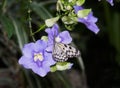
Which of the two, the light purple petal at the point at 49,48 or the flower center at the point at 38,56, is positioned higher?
the light purple petal at the point at 49,48

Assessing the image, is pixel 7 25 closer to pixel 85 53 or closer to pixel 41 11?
pixel 41 11

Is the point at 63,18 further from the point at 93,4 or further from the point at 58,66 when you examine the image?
the point at 93,4

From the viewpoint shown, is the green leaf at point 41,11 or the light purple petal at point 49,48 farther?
the green leaf at point 41,11

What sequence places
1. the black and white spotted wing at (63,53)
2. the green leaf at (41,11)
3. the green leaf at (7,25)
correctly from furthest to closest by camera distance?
the green leaf at (41,11), the green leaf at (7,25), the black and white spotted wing at (63,53)

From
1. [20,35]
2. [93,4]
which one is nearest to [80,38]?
[93,4]

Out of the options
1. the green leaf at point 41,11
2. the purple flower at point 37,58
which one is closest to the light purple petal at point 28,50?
the purple flower at point 37,58

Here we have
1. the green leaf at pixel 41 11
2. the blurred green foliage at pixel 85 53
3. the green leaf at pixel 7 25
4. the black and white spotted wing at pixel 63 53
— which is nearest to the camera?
the black and white spotted wing at pixel 63 53

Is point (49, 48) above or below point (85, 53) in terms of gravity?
above

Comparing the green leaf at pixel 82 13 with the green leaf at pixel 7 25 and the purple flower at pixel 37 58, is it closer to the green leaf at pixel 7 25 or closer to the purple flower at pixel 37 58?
the purple flower at pixel 37 58

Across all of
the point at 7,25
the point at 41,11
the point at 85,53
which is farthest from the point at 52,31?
the point at 85,53
